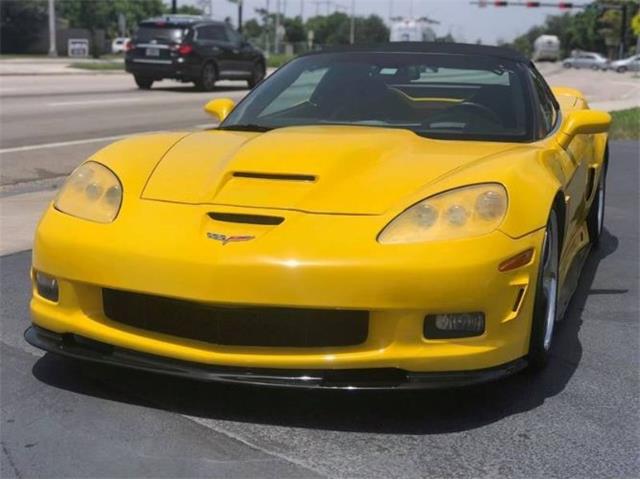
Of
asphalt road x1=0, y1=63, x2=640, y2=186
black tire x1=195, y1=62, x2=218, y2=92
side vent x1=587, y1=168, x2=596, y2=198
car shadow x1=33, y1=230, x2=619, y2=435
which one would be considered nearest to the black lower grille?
car shadow x1=33, y1=230, x2=619, y2=435

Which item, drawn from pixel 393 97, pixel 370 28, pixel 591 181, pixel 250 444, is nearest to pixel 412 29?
pixel 591 181

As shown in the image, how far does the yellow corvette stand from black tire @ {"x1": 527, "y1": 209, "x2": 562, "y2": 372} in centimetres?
1

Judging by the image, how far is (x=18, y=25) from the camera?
200 feet

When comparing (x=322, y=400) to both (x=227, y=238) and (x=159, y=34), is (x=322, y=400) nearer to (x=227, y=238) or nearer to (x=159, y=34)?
(x=227, y=238)

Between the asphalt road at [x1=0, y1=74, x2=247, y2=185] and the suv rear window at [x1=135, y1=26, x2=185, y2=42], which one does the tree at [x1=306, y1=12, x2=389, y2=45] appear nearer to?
the suv rear window at [x1=135, y1=26, x2=185, y2=42]

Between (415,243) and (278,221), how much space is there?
1.57ft

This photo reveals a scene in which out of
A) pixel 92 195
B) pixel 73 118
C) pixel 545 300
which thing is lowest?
pixel 73 118

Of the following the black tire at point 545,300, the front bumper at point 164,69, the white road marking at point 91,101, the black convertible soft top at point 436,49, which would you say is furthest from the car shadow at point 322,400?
the front bumper at point 164,69

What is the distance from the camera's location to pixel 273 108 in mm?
4445

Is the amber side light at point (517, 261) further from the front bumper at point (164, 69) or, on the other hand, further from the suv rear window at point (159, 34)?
the suv rear window at point (159, 34)

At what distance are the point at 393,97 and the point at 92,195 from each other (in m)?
1.72

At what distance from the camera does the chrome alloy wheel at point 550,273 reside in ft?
10.9

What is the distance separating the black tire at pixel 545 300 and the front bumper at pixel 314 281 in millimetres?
137

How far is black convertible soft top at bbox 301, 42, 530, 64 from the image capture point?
456 centimetres
